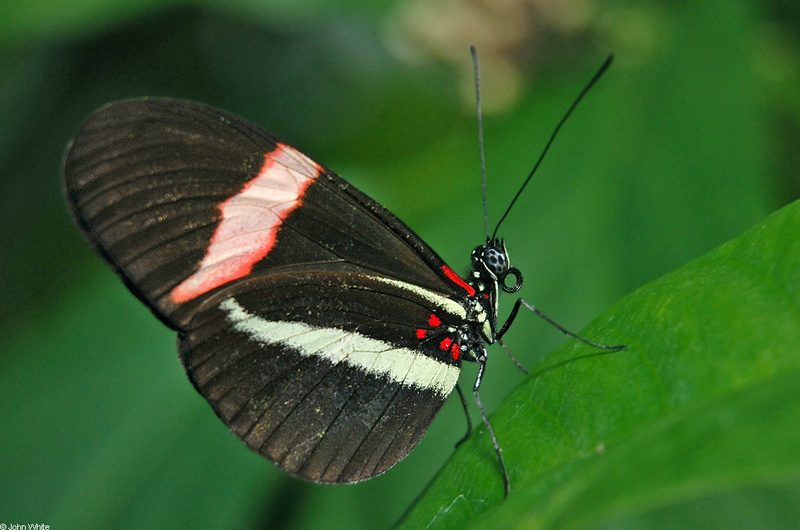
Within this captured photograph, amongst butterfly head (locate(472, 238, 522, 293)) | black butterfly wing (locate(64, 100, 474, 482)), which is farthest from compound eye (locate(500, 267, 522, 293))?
black butterfly wing (locate(64, 100, 474, 482))

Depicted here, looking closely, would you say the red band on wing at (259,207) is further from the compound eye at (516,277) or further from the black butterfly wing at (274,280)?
the compound eye at (516,277)

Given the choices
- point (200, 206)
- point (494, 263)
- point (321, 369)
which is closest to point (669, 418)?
point (494, 263)

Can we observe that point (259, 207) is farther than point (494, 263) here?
No

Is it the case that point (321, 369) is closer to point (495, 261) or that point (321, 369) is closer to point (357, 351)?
point (357, 351)

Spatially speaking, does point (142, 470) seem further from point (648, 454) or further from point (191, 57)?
point (191, 57)

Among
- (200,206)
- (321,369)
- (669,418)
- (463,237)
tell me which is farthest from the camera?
(463,237)

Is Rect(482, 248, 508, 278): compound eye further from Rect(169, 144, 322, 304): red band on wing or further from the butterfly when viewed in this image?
Rect(169, 144, 322, 304): red band on wing

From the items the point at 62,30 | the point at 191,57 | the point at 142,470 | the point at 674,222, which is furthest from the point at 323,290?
the point at 191,57

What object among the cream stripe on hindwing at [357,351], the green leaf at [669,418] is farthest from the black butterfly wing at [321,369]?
the green leaf at [669,418]
